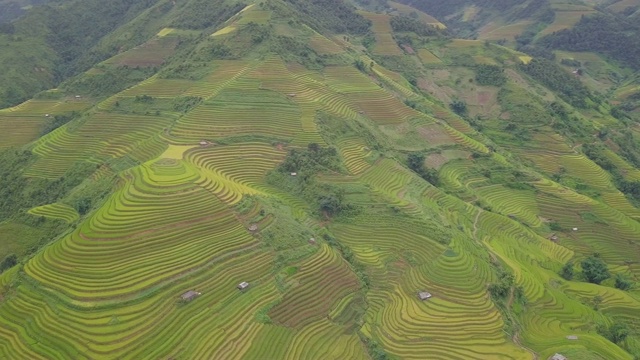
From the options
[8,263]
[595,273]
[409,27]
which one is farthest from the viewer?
[409,27]

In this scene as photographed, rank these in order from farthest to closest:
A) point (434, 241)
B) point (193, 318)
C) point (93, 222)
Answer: point (434, 241)
point (93, 222)
point (193, 318)

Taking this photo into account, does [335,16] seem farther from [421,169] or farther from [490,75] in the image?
[421,169]

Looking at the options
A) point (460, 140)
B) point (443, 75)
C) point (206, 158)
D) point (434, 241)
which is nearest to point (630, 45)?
point (443, 75)

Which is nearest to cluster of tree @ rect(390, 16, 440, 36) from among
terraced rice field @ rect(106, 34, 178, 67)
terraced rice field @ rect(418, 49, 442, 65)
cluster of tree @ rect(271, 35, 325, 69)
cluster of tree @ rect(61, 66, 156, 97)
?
terraced rice field @ rect(418, 49, 442, 65)

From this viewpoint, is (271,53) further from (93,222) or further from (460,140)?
(93,222)

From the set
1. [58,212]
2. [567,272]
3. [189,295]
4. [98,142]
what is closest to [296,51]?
[98,142]

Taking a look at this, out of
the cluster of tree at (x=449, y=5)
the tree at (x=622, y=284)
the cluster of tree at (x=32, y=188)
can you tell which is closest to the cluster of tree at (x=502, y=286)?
the tree at (x=622, y=284)

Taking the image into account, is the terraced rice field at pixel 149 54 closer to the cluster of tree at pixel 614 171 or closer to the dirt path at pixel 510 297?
the dirt path at pixel 510 297
